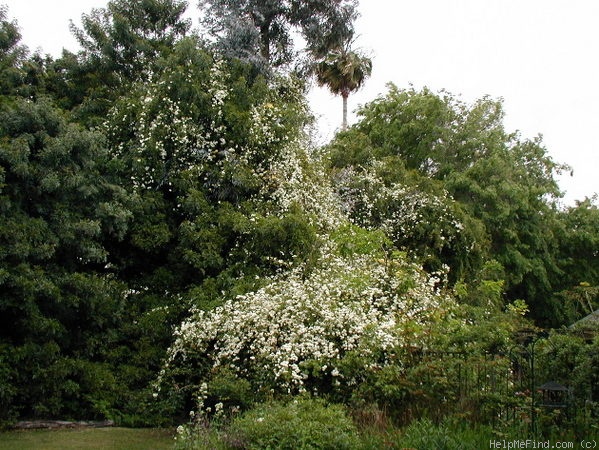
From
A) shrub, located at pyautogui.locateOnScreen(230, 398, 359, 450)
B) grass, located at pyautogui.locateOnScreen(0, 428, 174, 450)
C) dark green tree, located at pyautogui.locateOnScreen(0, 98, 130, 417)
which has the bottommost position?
grass, located at pyautogui.locateOnScreen(0, 428, 174, 450)

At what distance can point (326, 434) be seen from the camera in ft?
19.3

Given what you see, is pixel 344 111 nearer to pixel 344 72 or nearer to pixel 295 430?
pixel 344 72

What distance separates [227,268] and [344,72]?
1342 cm

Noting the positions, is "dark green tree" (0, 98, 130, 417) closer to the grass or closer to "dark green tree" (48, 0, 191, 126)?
the grass

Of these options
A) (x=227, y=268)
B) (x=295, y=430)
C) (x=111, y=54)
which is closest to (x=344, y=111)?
(x=111, y=54)

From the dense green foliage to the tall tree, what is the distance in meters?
0.12

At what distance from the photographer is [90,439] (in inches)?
325

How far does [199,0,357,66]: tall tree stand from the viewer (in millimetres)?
15203

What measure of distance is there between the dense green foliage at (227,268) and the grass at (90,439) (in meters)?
0.46

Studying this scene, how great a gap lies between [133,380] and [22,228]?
10.1 ft

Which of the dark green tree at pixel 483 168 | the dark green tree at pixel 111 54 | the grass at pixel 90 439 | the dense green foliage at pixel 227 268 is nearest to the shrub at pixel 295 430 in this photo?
the dense green foliage at pixel 227 268

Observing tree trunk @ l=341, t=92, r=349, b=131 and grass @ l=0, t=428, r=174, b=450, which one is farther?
tree trunk @ l=341, t=92, r=349, b=131

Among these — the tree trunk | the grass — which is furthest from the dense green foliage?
the tree trunk

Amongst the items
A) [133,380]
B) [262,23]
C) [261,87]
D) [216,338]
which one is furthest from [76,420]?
[262,23]
